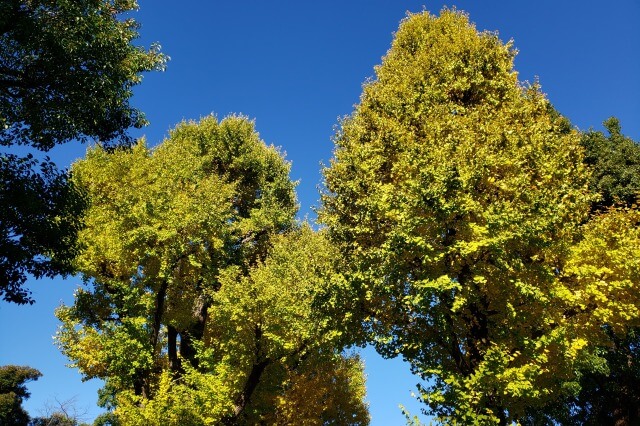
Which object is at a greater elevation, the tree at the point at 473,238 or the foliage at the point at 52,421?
the foliage at the point at 52,421

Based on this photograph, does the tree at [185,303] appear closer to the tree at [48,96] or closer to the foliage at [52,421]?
the tree at [48,96]

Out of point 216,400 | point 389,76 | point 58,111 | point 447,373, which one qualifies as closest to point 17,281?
point 58,111

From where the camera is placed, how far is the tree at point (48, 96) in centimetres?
1091

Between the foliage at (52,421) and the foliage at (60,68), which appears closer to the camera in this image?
the foliage at (60,68)

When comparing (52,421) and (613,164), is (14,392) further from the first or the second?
(613,164)

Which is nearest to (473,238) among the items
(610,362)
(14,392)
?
(610,362)

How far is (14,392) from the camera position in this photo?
45.4 m

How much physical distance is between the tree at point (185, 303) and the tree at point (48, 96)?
3.98 metres

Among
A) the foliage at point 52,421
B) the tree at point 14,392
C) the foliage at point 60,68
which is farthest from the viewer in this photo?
the foliage at point 52,421

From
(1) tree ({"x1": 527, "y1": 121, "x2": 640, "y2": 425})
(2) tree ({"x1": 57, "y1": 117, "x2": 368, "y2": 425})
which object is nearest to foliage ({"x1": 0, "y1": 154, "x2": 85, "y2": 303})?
(2) tree ({"x1": 57, "y1": 117, "x2": 368, "y2": 425})

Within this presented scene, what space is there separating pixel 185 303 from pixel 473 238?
16393mm

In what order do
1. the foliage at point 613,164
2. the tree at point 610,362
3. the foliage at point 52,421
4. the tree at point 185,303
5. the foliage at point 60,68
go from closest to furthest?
the foliage at point 60,68, the tree at point 185,303, the tree at point 610,362, the foliage at point 613,164, the foliage at point 52,421

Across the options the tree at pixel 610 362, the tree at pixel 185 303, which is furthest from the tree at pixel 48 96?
the tree at pixel 610 362

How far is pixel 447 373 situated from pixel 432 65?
11941 mm
